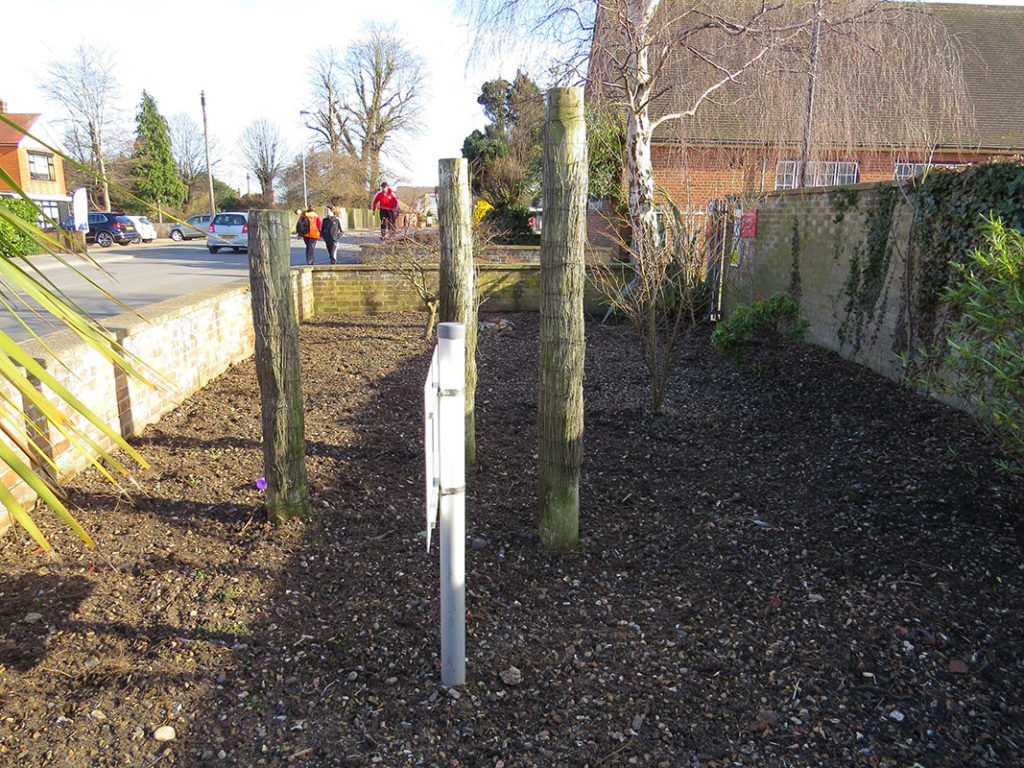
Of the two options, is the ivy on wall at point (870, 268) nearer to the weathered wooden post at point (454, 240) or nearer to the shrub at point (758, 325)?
the shrub at point (758, 325)

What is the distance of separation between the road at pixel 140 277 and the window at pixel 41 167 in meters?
19.8

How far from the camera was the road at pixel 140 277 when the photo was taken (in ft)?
33.7

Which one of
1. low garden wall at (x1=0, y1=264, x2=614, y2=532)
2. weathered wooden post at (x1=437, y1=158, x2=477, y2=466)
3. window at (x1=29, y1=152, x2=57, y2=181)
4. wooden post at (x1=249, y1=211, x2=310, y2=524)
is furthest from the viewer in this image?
window at (x1=29, y1=152, x2=57, y2=181)

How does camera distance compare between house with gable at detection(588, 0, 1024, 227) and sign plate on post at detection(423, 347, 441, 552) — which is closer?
sign plate on post at detection(423, 347, 441, 552)

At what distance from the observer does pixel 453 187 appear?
14.9ft

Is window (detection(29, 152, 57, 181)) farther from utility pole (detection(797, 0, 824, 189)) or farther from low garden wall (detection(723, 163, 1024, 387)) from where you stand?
low garden wall (detection(723, 163, 1024, 387))

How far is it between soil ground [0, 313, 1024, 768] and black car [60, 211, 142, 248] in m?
30.6

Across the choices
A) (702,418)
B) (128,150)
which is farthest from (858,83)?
(128,150)

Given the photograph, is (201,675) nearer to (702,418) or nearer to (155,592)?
(155,592)

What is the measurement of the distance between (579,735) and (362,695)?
→ 0.78 metres

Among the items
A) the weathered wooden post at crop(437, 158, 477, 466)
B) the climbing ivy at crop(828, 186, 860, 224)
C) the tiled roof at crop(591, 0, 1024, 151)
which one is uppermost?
the tiled roof at crop(591, 0, 1024, 151)

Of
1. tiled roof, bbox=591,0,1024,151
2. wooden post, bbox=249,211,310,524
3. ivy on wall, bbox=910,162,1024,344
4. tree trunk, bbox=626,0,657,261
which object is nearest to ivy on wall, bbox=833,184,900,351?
ivy on wall, bbox=910,162,1024,344

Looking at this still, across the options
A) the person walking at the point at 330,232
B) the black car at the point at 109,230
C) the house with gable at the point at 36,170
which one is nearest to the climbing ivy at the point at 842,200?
the person walking at the point at 330,232

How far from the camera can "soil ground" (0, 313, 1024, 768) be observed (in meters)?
2.43
